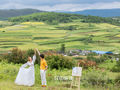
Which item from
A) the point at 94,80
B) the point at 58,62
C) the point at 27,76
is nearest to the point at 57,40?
the point at 58,62

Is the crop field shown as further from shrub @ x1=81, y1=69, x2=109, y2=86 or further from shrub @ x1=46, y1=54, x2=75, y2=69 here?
shrub @ x1=81, y1=69, x2=109, y2=86

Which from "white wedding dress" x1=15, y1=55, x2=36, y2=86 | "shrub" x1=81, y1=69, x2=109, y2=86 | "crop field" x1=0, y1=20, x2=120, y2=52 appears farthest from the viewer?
"crop field" x1=0, y1=20, x2=120, y2=52

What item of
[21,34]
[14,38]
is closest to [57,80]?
[14,38]

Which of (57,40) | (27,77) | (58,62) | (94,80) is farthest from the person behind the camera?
(57,40)

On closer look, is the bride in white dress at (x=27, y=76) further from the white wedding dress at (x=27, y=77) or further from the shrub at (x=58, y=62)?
the shrub at (x=58, y=62)

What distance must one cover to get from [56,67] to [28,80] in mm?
8542

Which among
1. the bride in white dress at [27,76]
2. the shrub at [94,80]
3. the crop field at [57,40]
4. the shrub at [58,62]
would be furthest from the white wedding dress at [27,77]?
the crop field at [57,40]

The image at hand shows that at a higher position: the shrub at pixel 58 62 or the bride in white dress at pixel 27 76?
the bride in white dress at pixel 27 76

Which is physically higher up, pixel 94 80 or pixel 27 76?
pixel 27 76

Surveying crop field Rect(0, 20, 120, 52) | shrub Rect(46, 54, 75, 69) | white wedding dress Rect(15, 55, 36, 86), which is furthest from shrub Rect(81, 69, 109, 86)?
crop field Rect(0, 20, 120, 52)

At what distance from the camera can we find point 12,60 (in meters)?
20.7

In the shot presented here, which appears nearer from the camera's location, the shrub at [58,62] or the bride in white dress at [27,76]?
the bride in white dress at [27,76]

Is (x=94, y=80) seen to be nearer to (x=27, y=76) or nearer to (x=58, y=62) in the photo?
(x=27, y=76)

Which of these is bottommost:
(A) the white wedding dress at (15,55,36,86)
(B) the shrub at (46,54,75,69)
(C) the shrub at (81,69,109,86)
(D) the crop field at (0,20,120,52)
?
(D) the crop field at (0,20,120,52)
